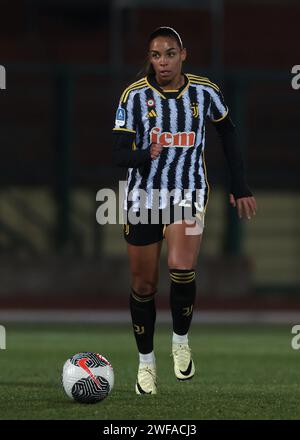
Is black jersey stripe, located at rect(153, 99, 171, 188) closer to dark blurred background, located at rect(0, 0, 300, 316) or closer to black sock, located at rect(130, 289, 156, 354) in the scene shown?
black sock, located at rect(130, 289, 156, 354)

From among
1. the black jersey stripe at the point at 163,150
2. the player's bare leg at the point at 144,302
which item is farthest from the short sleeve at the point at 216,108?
the player's bare leg at the point at 144,302

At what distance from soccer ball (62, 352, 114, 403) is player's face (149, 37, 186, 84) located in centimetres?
194

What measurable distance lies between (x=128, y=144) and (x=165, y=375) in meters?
2.47

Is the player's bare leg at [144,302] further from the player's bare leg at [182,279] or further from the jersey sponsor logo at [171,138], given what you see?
the jersey sponsor logo at [171,138]

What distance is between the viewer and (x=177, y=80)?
27.3 ft

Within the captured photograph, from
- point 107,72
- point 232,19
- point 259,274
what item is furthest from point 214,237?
point 232,19

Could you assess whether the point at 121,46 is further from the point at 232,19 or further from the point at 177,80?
the point at 177,80

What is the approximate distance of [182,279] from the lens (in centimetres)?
829

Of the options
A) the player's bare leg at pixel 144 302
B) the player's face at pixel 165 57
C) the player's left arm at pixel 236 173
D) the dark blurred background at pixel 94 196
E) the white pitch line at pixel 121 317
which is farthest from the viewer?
the dark blurred background at pixel 94 196

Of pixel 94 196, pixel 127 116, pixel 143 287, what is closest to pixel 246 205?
pixel 143 287

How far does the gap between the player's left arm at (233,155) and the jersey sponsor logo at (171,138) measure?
0.32 metres

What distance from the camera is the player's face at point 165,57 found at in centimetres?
816

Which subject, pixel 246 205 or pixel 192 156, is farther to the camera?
pixel 246 205

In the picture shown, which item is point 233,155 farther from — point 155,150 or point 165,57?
point 165,57
